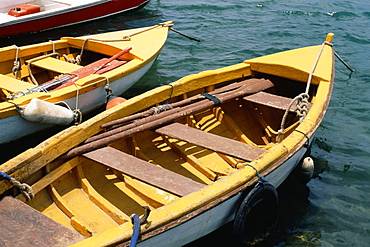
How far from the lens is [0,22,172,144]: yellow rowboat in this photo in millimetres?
5723

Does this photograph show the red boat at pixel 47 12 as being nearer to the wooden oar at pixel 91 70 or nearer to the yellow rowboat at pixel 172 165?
the wooden oar at pixel 91 70

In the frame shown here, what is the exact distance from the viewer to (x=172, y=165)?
17.9ft

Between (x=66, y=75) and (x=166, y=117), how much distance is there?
8.07 feet

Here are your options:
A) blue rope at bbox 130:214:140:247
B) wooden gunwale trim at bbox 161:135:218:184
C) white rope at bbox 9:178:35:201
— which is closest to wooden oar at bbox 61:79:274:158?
wooden gunwale trim at bbox 161:135:218:184

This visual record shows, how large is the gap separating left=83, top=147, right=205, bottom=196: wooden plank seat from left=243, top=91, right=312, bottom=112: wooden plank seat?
7.19 feet

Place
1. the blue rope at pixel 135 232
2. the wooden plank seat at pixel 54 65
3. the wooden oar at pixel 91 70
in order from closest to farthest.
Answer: the blue rope at pixel 135 232
the wooden oar at pixel 91 70
the wooden plank seat at pixel 54 65

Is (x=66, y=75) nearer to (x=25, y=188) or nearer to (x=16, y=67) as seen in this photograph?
(x=16, y=67)

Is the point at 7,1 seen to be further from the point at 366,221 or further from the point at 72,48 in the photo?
the point at 366,221

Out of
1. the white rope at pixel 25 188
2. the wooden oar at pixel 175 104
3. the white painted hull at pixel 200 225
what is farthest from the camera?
the wooden oar at pixel 175 104

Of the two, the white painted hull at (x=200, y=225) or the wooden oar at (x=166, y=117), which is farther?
the wooden oar at (x=166, y=117)

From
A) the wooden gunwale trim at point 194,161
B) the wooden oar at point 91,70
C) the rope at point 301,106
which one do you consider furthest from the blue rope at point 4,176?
the rope at point 301,106

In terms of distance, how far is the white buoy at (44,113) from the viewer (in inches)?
217

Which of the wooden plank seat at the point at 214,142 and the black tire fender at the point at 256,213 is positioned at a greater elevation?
the wooden plank seat at the point at 214,142

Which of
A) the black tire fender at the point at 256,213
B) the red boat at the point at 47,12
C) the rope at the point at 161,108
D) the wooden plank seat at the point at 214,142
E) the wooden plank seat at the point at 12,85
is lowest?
the black tire fender at the point at 256,213
